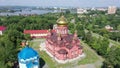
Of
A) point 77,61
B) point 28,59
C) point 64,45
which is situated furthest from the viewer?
point 64,45

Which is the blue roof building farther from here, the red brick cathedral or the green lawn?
the red brick cathedral

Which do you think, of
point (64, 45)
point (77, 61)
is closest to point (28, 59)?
point (64, 45)

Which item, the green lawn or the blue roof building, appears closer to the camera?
the blue roof building

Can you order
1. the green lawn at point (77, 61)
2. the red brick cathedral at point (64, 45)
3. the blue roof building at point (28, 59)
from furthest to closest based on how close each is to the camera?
the red brick cathedral at point (64, 45) < the green lawn at point (77, 61) < the blue roof building at point (28, 59)

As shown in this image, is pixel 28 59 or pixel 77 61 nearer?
pixel 28 59

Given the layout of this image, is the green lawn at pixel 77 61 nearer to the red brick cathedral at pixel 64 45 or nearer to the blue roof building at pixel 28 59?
the red brick cathedral at pixel 64 45

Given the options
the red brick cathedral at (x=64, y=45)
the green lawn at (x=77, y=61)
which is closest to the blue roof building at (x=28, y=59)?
the green lawn at (x=77, y=61)

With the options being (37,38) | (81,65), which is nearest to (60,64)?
(81,65)

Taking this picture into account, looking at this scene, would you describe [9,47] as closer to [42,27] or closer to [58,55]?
[58,55]

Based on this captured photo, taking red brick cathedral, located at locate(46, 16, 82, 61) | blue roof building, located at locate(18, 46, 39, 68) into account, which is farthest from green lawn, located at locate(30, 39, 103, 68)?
blue roof building, located at locate(18, 46, 39, 68)

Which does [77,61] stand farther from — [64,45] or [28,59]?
[28,59]

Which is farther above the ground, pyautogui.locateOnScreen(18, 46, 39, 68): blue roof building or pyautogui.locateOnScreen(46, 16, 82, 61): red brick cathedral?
pyautogui.locateOnScreen(18, 46, 39, 68): blue roof building
